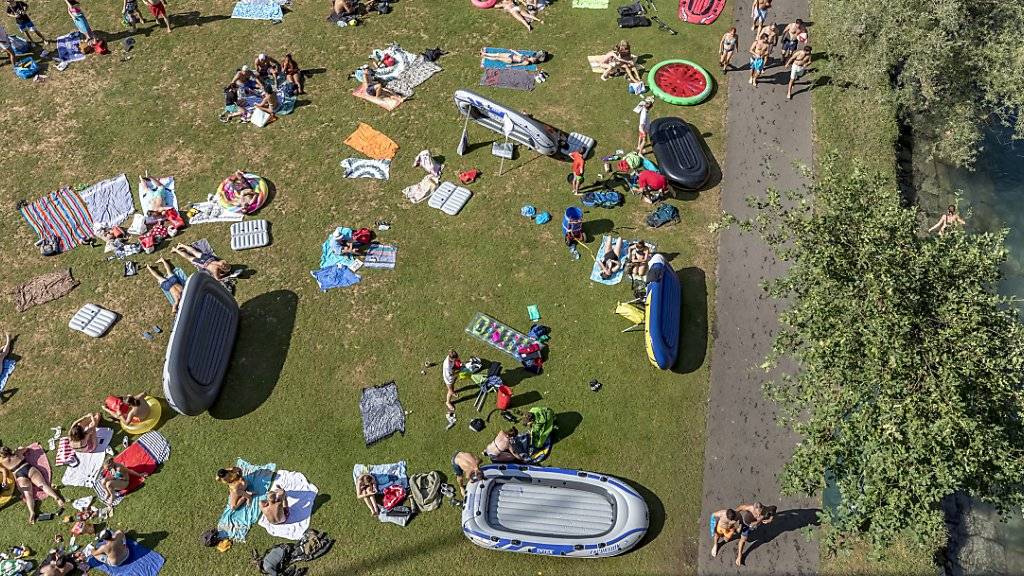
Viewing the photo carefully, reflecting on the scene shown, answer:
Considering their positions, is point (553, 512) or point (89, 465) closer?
point (553, 512)

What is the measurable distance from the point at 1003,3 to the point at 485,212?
15978 mm

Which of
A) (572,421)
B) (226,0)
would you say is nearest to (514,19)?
(226,0)

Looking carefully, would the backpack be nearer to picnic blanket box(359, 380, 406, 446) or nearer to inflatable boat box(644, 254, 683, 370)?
inflatable boat box(644, 254, 683, 370)

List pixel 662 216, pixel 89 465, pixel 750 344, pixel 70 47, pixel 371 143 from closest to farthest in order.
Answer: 1. pixel 89 465
2. pixel 750 344
3. pixel 662 216
4. pixel 371 143
5. pixel 70 47

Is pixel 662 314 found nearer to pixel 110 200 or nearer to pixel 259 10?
pixel 110 200

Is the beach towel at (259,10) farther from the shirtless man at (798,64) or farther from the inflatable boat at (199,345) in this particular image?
the shirtless man at (798,64)

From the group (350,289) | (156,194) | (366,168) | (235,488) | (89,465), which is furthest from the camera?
(366,168)

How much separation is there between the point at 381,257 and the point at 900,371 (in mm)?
14152

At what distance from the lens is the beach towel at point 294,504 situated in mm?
15484

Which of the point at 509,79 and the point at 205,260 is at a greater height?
the point at 509,79

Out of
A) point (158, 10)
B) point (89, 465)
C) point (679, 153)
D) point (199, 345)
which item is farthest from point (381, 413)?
point (158, 10)

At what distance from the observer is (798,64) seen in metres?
23.2

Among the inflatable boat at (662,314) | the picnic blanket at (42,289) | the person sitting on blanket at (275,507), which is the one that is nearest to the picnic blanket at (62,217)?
the picnic blanket at (42,289)

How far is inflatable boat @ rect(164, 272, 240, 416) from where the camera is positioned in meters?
16.0
